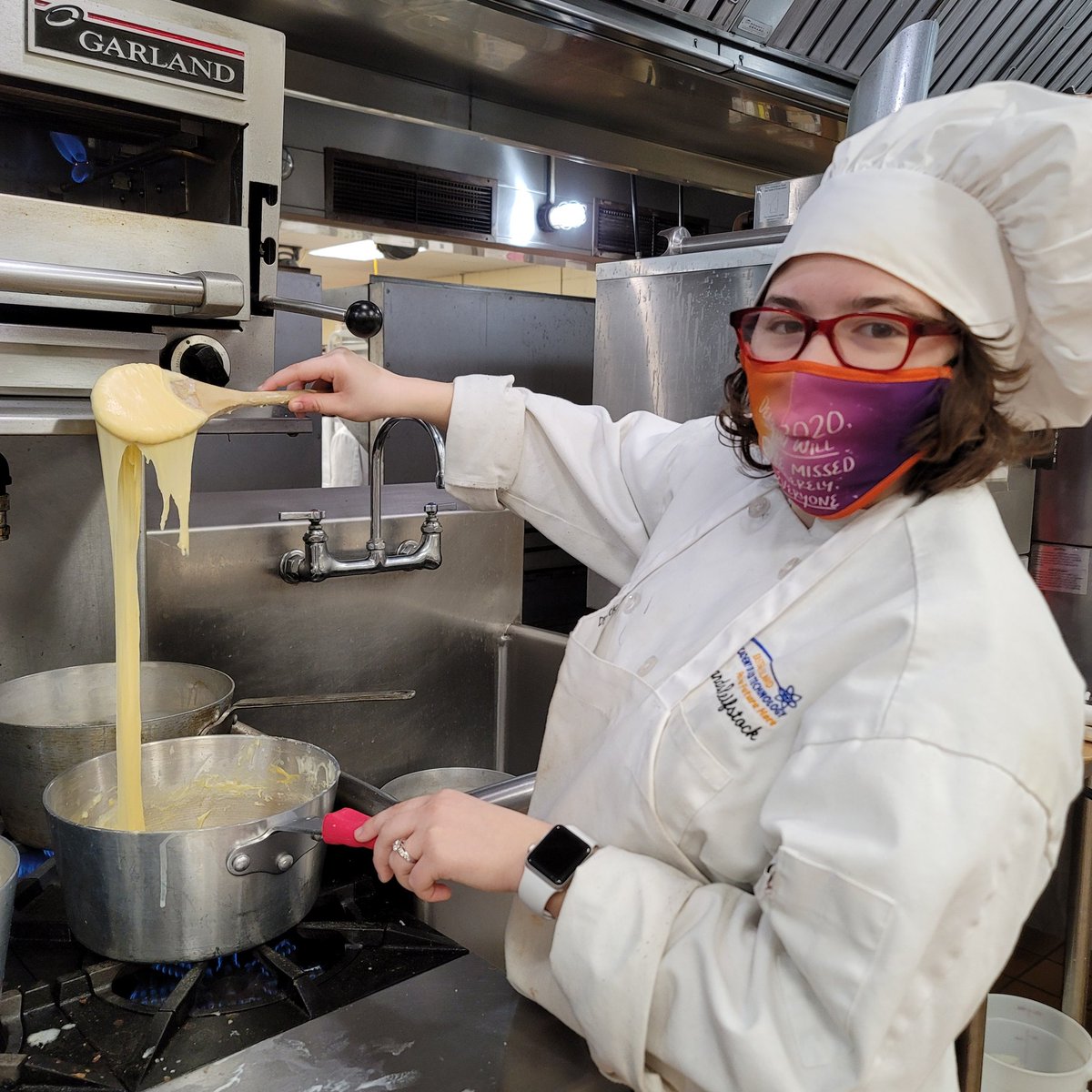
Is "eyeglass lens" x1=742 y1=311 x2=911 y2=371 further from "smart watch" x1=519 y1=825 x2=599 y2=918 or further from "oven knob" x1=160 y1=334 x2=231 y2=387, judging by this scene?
"oven knob" x1=160 y1=334 x2=231 y2=387

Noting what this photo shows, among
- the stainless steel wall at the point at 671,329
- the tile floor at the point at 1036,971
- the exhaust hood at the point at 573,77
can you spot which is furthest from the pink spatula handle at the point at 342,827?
the tile floor at the point at 1036,971

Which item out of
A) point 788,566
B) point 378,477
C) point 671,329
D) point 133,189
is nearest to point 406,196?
point 671,329

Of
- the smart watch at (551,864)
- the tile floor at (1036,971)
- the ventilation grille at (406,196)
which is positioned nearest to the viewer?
the smart watch at (551,864)

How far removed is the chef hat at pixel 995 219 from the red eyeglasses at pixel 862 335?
0.03 meters

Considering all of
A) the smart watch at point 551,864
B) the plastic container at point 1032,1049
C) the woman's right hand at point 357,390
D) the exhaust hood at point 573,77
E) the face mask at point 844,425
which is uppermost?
the exhaust hood at point 573,77

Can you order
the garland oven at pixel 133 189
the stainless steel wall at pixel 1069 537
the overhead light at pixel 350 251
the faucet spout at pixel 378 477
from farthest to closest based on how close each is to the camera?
the overhead light at pixel 350 251, the stainless steel wall at pixel 1069 537, the faucet spout at pixel 378 477, the garland oven at pixel 133 189

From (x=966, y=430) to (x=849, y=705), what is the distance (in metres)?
0.29

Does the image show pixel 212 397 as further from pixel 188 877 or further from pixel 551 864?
pixel 551 864

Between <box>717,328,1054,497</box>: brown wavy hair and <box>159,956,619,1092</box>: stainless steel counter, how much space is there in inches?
25.6

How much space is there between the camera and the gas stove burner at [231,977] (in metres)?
1.00

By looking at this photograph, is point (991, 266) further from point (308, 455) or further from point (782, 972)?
point (308, 455)

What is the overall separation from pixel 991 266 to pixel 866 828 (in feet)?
1.66

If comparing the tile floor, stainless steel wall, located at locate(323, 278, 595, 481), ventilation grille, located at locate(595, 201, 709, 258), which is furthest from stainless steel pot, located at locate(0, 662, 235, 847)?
ventilation grille, located at locate(595, 201, 709, 258)

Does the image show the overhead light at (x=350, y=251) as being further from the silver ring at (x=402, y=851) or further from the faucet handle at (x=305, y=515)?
the silver ring at (x=402, y=851)
